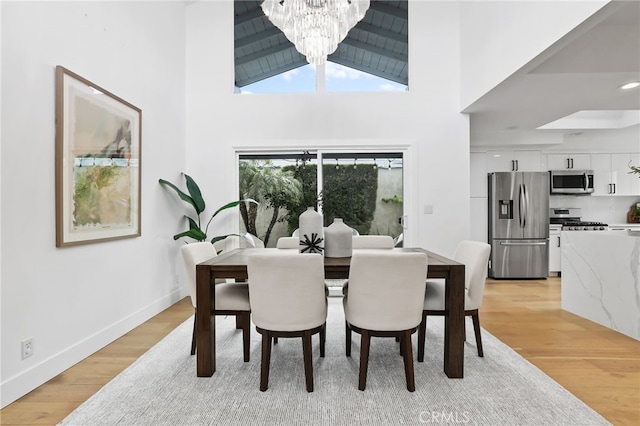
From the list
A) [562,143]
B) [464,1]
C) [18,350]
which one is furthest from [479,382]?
[562,143]

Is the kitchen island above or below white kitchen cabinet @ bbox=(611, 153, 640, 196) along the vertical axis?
below

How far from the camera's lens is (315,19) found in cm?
262

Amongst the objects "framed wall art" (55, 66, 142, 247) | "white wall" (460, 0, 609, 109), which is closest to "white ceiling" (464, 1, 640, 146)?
"white wall" (460, 0, 609, 109)

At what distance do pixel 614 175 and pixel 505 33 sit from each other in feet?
15.4

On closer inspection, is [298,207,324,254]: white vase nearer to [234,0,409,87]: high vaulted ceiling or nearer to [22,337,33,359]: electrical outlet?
[22,337,33,359]: electrical outlet

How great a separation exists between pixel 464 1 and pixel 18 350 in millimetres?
5350

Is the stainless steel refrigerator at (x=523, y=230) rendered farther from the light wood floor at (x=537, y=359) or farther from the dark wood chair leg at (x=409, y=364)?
the dark wood chair leg at (x=409, y=364)

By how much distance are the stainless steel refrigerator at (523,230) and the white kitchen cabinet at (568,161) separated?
83cm

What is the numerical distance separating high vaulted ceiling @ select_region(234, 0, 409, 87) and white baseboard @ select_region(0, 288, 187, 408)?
10.2 ft

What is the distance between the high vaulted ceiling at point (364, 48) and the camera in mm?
4586

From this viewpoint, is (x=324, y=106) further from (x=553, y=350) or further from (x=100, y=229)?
(x=553, y=350)

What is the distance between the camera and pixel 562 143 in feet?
19.7

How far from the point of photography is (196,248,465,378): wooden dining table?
7.12 ft

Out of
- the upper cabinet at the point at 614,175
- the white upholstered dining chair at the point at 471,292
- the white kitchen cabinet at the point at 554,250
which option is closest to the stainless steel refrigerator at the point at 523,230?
the white kitchen cabinet at the point at 554,250
